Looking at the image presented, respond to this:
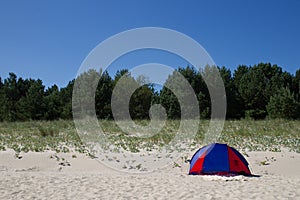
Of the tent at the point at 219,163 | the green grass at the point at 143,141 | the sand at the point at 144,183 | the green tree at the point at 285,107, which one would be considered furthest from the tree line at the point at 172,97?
the tent at the point at 219,163

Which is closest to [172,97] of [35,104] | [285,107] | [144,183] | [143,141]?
[285,107]

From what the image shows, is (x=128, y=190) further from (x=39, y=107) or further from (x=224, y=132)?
(x=39, y=107)

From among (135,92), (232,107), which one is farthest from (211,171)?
(232,107)

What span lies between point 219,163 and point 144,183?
2.43 metres

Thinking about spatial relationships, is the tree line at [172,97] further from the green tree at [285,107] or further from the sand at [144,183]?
the sand at [144,183]

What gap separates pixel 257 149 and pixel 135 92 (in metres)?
26.2

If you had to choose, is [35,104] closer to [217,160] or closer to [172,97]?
[172,97]

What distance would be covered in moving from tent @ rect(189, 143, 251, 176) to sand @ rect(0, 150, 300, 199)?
0.48 meters

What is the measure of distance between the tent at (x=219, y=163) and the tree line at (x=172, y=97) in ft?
86.9

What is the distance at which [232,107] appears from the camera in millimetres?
43625

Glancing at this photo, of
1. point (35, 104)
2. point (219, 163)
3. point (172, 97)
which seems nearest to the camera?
point (219, 163)

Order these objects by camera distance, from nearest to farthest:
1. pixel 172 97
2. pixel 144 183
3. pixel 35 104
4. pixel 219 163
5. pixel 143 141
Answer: pixel 144 183
pixel 219 163
pixel 143 141
pixel 172 97
pixel 35 104

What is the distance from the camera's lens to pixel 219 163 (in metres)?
9.20

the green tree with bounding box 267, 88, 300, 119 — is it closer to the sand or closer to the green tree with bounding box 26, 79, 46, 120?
the sand
